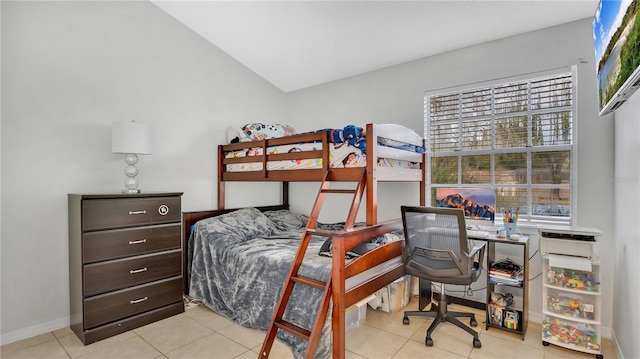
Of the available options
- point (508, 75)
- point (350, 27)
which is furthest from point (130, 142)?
point (508, 75)

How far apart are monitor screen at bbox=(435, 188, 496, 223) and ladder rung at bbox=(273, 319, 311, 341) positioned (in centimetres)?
198

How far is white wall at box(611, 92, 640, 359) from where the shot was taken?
1827 millimetres

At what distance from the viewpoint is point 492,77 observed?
9.74 feet

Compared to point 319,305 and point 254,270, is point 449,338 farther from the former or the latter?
point 254,270

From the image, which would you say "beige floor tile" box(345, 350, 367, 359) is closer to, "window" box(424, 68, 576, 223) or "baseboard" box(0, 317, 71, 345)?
"window" box(424, 68, 576, 223)

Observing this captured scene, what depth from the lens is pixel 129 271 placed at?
2.57m

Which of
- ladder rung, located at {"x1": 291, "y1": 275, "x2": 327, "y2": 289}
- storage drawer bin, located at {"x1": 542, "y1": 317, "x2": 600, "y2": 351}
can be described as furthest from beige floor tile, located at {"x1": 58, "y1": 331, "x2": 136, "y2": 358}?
storage drawer bin, located at {"x1": 542, "y1": 317, "x2": 600, "y2": 351}

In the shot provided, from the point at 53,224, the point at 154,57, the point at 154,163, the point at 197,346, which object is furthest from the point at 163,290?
the point at 154,57

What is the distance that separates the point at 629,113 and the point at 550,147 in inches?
30.7

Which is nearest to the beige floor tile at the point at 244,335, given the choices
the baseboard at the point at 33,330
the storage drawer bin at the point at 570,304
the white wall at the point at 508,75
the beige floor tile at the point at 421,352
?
the beige floor tile at the point at 421,352

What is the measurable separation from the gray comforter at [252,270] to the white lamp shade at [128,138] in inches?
39.8

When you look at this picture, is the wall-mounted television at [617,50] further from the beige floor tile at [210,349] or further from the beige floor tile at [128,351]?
the beige floor tile at [128,351]

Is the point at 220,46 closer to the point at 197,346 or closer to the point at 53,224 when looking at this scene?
the point at 53,224

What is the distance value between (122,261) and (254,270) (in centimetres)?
108
